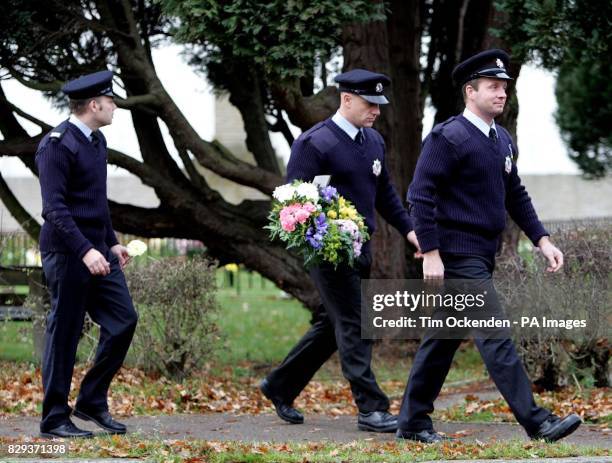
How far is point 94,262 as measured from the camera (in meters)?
6.64

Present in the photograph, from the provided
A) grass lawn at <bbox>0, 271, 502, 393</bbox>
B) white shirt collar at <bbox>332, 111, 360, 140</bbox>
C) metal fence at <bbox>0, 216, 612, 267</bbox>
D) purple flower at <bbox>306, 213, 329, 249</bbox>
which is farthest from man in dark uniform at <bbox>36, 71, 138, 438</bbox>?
metal fence at <bbox>0, 216, 612, 267</bbox>

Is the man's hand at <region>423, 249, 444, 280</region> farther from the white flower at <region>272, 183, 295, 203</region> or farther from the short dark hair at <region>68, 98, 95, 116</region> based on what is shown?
the short dark hair at <region>68, 98, 95, 116</region>

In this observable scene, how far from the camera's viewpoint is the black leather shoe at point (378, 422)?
7418 millimetres

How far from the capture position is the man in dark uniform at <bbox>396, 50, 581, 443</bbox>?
6562 mm

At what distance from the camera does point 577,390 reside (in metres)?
9.00

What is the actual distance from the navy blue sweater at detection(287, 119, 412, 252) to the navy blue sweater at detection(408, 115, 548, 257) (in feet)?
2.84

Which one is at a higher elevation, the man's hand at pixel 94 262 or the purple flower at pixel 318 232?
the purple flower at pixel 318 232

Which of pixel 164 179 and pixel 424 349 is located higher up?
pixel 164 179

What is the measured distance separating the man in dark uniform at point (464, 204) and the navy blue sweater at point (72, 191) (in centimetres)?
182

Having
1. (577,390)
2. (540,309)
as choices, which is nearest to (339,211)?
(540,309)

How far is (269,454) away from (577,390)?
3.60m

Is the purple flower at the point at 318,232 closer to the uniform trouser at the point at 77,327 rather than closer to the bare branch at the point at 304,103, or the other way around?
the uniform trouser at the point at 77,327

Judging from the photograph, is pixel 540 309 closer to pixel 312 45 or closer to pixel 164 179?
pixel 312 45

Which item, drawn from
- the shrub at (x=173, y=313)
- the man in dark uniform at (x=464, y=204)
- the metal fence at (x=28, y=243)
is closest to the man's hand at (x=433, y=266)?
the man in dark uniform at (x=464, y=204)
